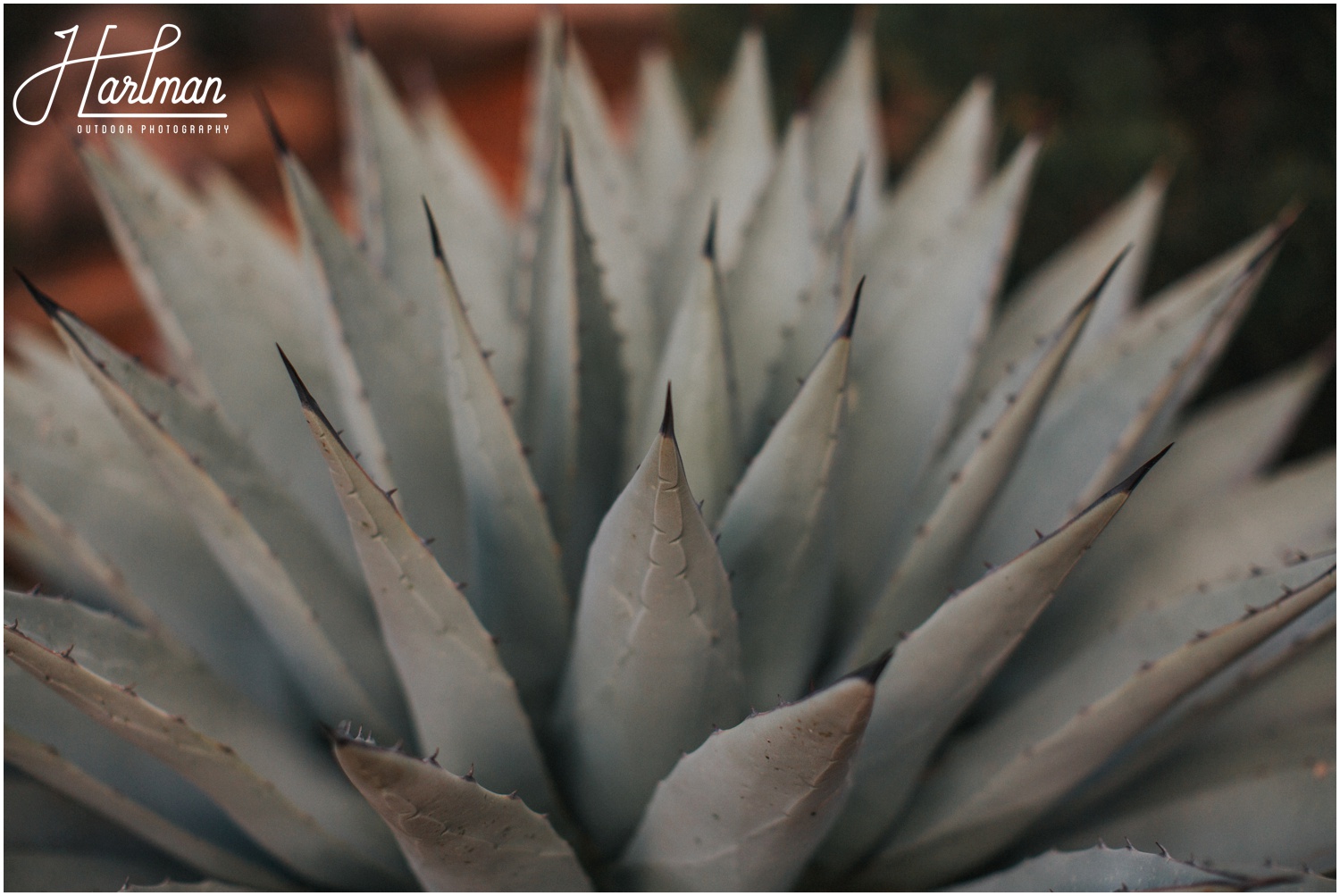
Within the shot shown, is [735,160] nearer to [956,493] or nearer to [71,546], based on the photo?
[956,493]

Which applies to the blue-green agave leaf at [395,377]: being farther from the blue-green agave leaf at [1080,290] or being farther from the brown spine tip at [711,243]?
the blue-green agave leaf at [1080,290]

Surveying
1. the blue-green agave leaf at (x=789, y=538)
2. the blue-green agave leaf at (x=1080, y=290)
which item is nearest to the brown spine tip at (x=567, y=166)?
the blue-green agave leaf at (x=789, y=538)

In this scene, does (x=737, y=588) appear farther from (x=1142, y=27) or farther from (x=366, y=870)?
(x=1142, y=27)

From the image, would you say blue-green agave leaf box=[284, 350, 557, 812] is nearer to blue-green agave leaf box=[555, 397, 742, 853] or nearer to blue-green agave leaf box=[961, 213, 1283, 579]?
blue-green agave leaf box=[555, 397, 742, 853]

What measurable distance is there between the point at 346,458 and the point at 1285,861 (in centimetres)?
65

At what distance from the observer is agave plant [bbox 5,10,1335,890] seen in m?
0.54

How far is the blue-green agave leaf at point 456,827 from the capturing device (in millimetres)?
450

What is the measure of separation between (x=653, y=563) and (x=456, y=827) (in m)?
0.17

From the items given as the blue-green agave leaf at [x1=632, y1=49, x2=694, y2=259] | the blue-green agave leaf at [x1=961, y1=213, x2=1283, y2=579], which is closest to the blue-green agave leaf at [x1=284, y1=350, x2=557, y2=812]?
the blue-green agave leaf at [x1=961, y1=213, x2=1283, y2=579]

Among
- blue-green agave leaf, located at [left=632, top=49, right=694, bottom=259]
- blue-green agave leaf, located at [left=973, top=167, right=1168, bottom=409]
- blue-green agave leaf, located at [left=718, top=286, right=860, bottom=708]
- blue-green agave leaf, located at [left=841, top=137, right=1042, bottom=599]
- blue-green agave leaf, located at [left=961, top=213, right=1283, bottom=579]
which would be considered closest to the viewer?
blue-green agave leaf, located at [left=718, top=286, right=860, bottom=708]

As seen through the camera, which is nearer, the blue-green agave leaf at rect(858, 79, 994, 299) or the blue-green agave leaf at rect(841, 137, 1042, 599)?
the blue-green agave leaf at rect(841, 137, 1042, 599)

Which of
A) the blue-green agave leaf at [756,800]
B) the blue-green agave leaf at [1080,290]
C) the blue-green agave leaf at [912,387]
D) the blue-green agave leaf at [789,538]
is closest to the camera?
the blue-green agave leaf at [756,800]

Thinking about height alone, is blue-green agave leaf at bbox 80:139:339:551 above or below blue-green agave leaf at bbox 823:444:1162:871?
above

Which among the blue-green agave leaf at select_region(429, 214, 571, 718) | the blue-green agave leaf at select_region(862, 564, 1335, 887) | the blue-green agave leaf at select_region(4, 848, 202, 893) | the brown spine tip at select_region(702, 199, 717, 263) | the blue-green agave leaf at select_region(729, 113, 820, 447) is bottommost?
the blue-green agave leaf at select_region(862, 564, 1335, 887)
